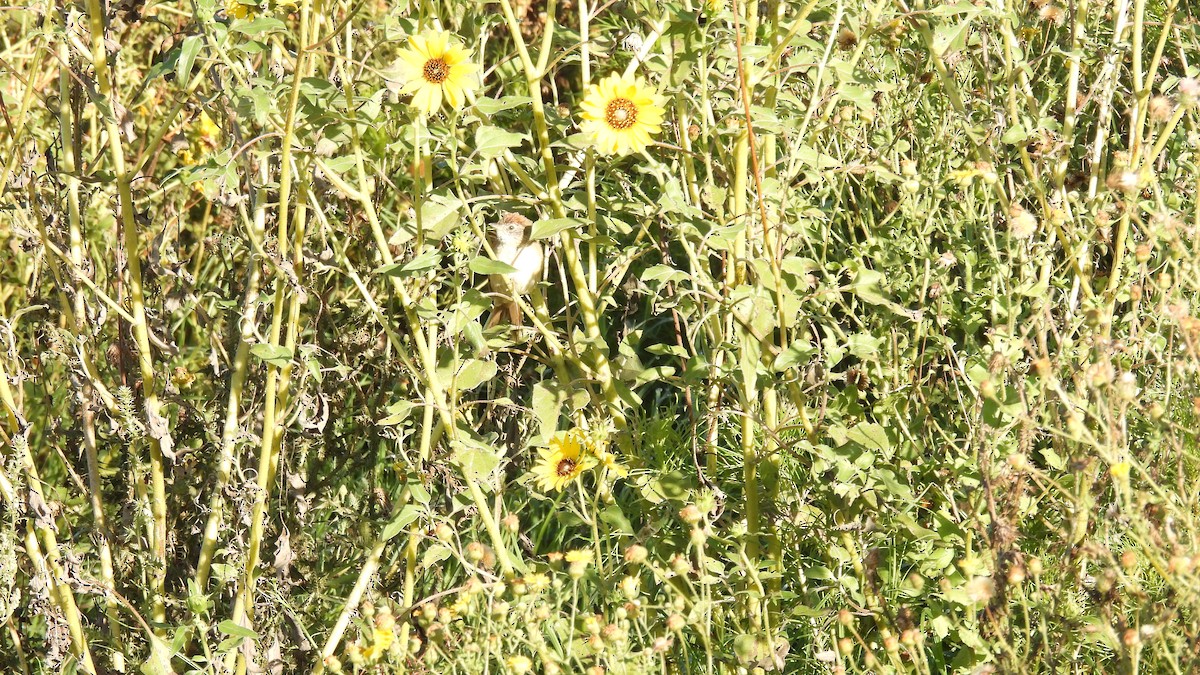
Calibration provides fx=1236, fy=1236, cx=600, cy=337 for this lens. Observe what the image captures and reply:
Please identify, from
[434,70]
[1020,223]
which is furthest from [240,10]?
[1020,223]

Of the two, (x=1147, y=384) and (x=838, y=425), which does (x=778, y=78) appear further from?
(x=1147, y=384)

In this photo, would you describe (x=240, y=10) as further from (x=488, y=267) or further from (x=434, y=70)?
(x=488, y=267)

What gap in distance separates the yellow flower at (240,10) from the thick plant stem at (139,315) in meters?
0.20

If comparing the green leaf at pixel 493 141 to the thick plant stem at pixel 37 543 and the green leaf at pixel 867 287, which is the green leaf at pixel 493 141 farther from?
the thick plant stem at pixel 37 543

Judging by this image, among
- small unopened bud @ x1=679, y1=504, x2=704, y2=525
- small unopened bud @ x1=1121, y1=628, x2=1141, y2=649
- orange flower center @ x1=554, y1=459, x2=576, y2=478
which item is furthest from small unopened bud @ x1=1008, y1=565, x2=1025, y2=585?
orange flower center @ x1=554, y1=459, x2=576, y2=478

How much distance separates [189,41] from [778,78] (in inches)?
34.0

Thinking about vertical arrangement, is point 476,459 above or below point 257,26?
below

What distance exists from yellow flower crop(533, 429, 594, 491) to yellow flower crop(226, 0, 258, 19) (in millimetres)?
788

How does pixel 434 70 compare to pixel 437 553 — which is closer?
pixel 434 70

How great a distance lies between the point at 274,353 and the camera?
5.97ft

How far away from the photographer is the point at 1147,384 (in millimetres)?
2039

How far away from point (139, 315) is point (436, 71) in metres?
0.66

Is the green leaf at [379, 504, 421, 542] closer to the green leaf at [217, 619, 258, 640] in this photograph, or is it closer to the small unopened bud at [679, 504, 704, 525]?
the green leaf at [217, 619, 258, 640]

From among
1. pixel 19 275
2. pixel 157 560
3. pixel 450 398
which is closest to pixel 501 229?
pixel 450 398
